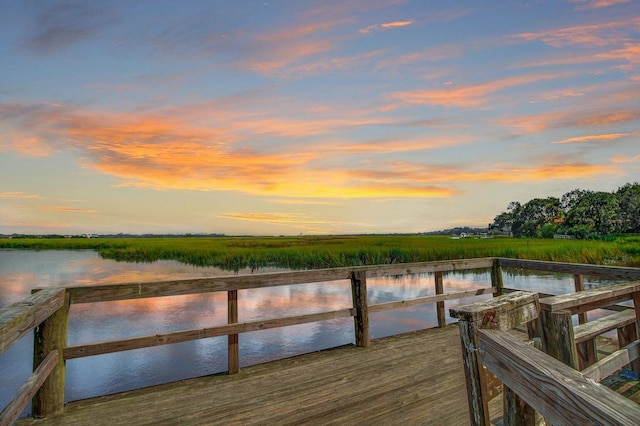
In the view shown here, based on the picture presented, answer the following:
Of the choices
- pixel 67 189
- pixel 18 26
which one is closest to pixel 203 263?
pixel 67 189

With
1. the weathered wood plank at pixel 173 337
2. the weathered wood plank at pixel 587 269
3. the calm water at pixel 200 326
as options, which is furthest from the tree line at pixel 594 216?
the weathered wood plank at pixel 173 337

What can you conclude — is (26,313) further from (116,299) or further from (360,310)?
(360,310)

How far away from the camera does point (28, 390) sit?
2670mm

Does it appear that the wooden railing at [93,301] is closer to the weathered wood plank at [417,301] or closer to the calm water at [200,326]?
the weathered wood plank at [417,301]

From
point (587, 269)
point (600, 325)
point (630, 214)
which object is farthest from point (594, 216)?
point (600, 325)

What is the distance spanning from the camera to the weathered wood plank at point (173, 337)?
348cm

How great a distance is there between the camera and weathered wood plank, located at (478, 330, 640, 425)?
0.85m

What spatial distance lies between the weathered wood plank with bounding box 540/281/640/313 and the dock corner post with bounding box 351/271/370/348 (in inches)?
109

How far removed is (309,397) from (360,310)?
183cm

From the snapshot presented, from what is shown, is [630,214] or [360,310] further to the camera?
[630,214]

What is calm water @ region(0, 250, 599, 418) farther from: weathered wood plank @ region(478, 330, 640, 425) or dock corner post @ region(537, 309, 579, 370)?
dock corner post @ region(537, 309, 579, 370)

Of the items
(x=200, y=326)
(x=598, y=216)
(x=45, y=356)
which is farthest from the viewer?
(x=598, y=216)

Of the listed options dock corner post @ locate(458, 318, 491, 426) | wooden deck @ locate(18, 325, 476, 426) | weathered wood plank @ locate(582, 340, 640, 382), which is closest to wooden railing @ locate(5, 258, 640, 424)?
wooden deck @ locate(18, 325, 476, 426)

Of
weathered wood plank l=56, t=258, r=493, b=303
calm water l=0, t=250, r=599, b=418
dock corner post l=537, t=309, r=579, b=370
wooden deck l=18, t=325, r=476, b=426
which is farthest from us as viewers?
calm water l=0, t=250, r=599, b=418
